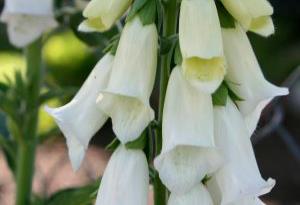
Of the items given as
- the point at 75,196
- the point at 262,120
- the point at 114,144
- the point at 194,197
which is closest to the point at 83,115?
the point at 114,144

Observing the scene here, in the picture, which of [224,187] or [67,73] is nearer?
[224,187]

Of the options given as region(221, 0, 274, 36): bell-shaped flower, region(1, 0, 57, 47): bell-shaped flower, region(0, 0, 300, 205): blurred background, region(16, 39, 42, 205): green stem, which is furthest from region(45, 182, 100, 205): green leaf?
region(0, 0, 300, 205): blurred background

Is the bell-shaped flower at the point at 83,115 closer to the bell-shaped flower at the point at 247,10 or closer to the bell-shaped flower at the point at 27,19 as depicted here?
the bell-shaped flower at the point at 247,10

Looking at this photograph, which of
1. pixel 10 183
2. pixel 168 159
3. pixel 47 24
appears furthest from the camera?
pixel 10 183

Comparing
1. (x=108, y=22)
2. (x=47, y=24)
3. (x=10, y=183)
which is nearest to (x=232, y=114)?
(x=108, y=22)

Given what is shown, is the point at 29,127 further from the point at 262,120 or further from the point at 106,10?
the point at 262,120

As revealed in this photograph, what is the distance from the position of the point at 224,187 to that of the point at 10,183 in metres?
2.28

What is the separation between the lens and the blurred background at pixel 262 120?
9.52 ft

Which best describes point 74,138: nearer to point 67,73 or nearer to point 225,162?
point 225,162

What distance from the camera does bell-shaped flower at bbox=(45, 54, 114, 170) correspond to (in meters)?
0.87

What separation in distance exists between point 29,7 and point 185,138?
621 millimetres

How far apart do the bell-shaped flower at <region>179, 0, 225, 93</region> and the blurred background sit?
1.88m

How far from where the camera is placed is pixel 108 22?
842 mm

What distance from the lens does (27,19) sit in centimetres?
140
